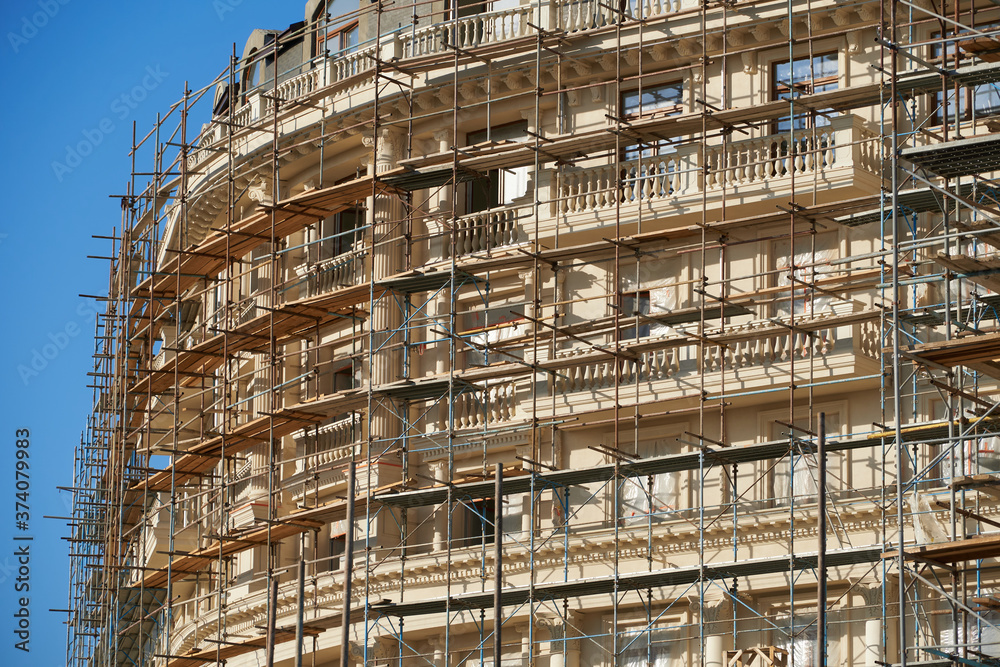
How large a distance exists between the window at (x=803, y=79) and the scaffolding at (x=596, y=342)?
0.20 feet

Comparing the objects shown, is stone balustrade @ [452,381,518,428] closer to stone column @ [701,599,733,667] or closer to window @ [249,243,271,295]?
stone column @ [701,599,733,667]

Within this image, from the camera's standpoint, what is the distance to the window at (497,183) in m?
42.4

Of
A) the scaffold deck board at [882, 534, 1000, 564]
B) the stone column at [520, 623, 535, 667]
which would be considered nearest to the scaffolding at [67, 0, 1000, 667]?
the stone column at [520, 623, 535, 667]

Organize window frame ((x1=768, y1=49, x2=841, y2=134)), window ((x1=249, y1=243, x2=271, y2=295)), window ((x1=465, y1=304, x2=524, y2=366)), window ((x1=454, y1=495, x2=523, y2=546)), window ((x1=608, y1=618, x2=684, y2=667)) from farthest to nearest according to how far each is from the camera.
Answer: window ((x1=249, y1=243, x2=271, y2=295))
window ((x1=465, y1=304, x2=524, y2=366))
window ((x1=454, y1=495, x2=523, y2=546))
window frame ((x1=768, y1=49, x2=841, y2=134))
window ((x1=608, y1=618, x2=684, y2=667))

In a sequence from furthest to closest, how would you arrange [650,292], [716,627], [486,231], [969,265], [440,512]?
[486,231]
[440,512]
[650,292]
[716,627]
[969,265]

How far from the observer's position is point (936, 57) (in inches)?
1487

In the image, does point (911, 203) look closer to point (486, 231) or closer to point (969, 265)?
point (969, 265)

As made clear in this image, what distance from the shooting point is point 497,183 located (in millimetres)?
43219

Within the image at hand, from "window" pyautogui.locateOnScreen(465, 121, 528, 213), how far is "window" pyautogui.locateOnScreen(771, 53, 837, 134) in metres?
5.45

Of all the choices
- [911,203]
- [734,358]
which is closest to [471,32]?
[734,358]

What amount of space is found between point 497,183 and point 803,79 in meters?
7.30

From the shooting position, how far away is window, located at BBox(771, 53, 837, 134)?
38.5 meters

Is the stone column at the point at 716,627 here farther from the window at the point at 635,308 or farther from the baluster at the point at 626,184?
the baluster at the point at 626,184

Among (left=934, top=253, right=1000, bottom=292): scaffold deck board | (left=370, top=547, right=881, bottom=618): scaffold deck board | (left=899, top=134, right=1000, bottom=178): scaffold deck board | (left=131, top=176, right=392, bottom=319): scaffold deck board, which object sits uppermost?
(left=131, top=176, right=392, bottom=319): scaffold deck board
